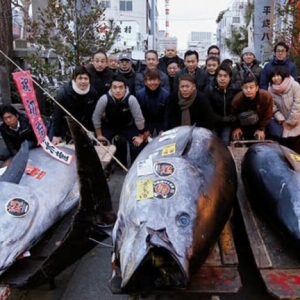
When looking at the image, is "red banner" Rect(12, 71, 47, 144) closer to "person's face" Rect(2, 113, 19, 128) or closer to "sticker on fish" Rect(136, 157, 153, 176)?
"person's face" Rect(2, 113, 19, 128)

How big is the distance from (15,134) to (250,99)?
3.11m

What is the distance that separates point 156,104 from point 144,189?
10.6ft

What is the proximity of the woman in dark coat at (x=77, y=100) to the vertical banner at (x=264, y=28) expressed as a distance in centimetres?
743

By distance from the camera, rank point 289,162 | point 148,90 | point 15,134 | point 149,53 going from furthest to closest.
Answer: point 149,53
point 148,90
point 15,134
point 289,162

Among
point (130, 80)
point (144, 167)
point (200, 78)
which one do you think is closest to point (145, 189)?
point (144, 167)

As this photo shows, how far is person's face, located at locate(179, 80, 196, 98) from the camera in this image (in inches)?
212

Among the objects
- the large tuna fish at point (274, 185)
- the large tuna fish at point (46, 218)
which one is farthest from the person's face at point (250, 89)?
the large tuna fish at point (46, 218)

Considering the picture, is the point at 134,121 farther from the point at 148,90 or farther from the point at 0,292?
the point at 0,292

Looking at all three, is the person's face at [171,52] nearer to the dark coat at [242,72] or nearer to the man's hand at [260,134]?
the dark coat at [242,72]

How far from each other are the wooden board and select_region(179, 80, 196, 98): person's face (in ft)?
6.77

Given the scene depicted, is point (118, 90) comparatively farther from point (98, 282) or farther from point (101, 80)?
point (98, 282)

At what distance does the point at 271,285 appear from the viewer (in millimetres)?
2688

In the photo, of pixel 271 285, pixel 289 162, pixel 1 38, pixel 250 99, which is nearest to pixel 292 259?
pixel 271 285

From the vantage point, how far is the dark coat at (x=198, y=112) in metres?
5.54
